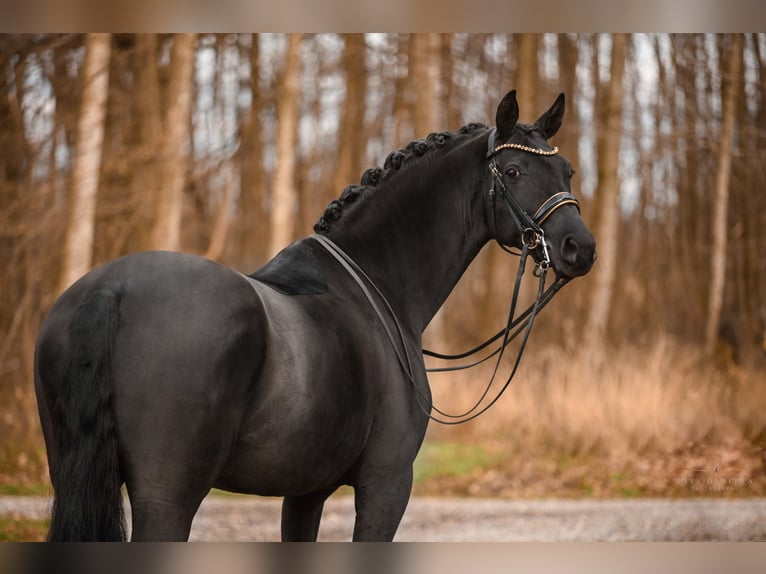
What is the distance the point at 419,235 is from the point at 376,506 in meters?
1.17

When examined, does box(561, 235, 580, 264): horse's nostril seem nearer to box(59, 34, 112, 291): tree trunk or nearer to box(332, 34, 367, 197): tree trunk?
box(59, 34, 112, 291): tree trunk

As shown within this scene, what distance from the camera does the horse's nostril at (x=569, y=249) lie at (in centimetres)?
368

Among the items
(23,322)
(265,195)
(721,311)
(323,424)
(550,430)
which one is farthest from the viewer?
(265,195)

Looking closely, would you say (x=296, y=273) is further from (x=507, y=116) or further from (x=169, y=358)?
(x=507, y=116)

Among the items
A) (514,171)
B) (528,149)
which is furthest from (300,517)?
(528,149)

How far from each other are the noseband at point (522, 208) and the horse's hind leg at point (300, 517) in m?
1.37

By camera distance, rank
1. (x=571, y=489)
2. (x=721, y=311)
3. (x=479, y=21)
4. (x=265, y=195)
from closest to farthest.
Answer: (x=479, y=21), (x=571, y=489), (x=721, y=311), (x=265, y=195)

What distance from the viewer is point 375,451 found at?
11.5 ft

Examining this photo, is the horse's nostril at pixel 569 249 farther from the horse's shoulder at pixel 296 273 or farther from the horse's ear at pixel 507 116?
the horse's shoulder at pixel 296 273

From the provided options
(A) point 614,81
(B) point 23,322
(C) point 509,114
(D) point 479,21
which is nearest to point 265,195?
(B) point 23,322

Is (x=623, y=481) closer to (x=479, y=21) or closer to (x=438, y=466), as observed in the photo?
(x=438, y=466)

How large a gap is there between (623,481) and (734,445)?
1497mm

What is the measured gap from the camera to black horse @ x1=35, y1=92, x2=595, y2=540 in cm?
279

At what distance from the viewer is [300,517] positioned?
3.76m
